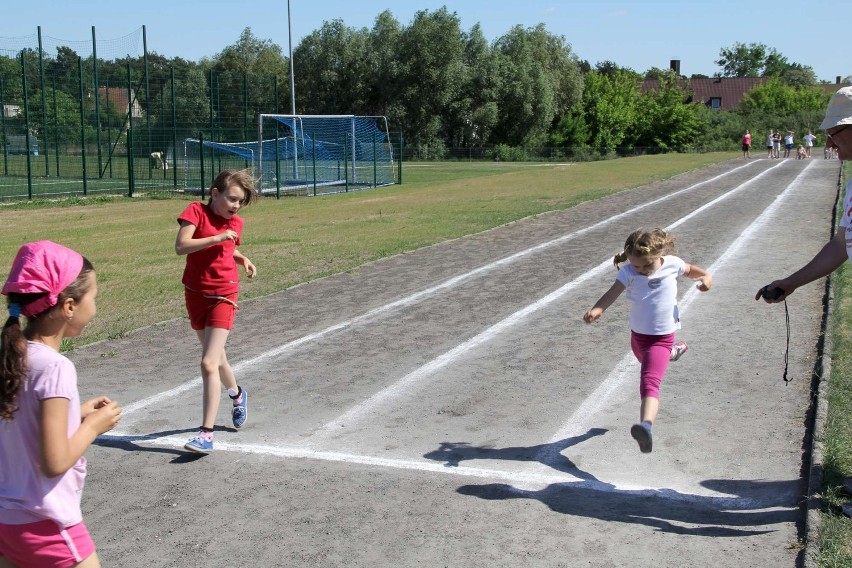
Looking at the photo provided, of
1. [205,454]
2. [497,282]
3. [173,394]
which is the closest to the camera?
[205,454]

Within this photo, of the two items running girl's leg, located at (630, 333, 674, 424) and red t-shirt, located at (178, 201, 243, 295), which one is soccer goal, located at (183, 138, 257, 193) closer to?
red t-shirt, located at (178, 201, 243, 295)

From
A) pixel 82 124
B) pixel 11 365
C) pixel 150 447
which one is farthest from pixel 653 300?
pixel 82 124

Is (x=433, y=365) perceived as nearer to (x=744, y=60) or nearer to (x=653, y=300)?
(x=653, y=300)

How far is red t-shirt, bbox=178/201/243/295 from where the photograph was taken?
6.29 m

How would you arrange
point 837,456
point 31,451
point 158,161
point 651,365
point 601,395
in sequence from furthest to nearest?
point 158,161 → point 601,395 → point 651,365 → point 837,456 → point 31,451

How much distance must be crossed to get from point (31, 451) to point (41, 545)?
1.04 feet

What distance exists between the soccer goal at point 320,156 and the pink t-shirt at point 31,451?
90.4 feet

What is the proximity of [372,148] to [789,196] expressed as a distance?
17593 mm

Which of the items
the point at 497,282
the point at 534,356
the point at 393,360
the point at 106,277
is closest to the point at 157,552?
the point at 393,360

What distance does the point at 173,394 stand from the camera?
302 inches

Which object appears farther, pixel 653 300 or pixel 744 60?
pixel 744 60

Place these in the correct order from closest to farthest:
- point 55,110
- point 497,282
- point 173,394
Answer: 1. point 173,394
2. point 497,282
3. point 55,110

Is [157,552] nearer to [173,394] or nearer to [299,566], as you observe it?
[299,566]

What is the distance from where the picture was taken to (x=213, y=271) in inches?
Answer: 249
